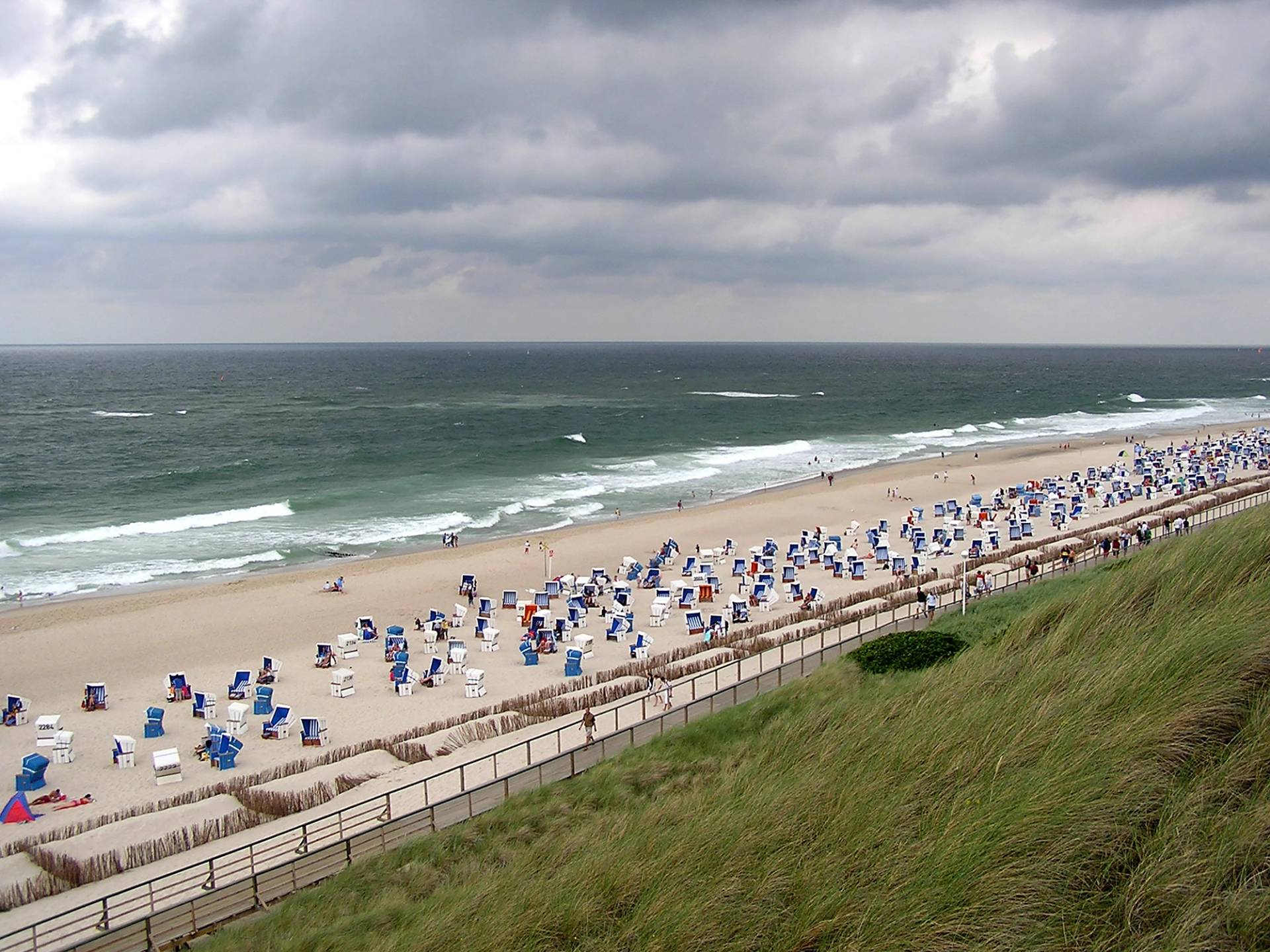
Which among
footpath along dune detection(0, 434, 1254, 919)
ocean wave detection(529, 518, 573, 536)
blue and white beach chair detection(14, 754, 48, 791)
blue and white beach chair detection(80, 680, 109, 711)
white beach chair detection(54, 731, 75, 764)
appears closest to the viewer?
blue and white beach chair detection(14, 754, 48, 791)

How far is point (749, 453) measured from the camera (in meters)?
68.4

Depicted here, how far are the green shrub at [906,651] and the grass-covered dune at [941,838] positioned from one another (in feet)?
13.2

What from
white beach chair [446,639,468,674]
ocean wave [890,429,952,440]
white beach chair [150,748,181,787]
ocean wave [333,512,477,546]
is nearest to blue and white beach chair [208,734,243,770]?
white beach chair [150,748,181,787]

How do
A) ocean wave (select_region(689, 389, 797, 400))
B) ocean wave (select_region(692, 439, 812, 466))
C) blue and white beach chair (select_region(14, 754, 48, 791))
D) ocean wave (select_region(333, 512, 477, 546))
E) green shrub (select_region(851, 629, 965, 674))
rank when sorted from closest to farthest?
green shrub (select_region(851, 629, 965, 674)), blue and white beach chair (select_region(14, 754, 48, 791)), ocean wave (select_region(333, 512, 477, 546)), ocean wave (select_region(692, 439, 812, 466)), ocean wave (select_region(689, 389, 797, 400))

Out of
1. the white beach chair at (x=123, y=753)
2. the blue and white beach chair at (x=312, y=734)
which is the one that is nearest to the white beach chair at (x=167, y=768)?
the white beach chair at (x=123, y=753)

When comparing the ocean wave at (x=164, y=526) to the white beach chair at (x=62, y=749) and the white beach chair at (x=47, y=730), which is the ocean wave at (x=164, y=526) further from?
the white beach chair at (x=62, y=749)

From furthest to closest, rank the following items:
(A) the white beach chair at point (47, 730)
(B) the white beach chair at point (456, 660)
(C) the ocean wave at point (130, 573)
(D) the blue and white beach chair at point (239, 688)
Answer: (C) the ocean wave at point (130, 573)
(B) the white beach chair at point (456, 660)
(D) the blue and white beach chair at point (239, 688)
(A) the white beach chair at point (47, 730)

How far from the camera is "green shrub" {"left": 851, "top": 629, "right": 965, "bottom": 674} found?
15.4 metres

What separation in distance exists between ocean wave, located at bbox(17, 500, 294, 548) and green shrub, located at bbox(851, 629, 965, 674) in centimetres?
3672

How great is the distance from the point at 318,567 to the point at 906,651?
26707mm

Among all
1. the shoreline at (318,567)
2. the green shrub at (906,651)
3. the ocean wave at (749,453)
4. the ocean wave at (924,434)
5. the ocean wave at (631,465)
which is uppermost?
the ocean wave at (924,434)

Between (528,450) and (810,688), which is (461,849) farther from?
(528,450)

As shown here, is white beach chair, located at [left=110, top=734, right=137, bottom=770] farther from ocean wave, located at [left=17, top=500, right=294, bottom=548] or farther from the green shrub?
ocean wave, located at [left=17, top=500, right=294, bottom=548]

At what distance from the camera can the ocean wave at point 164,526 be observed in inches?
1633
